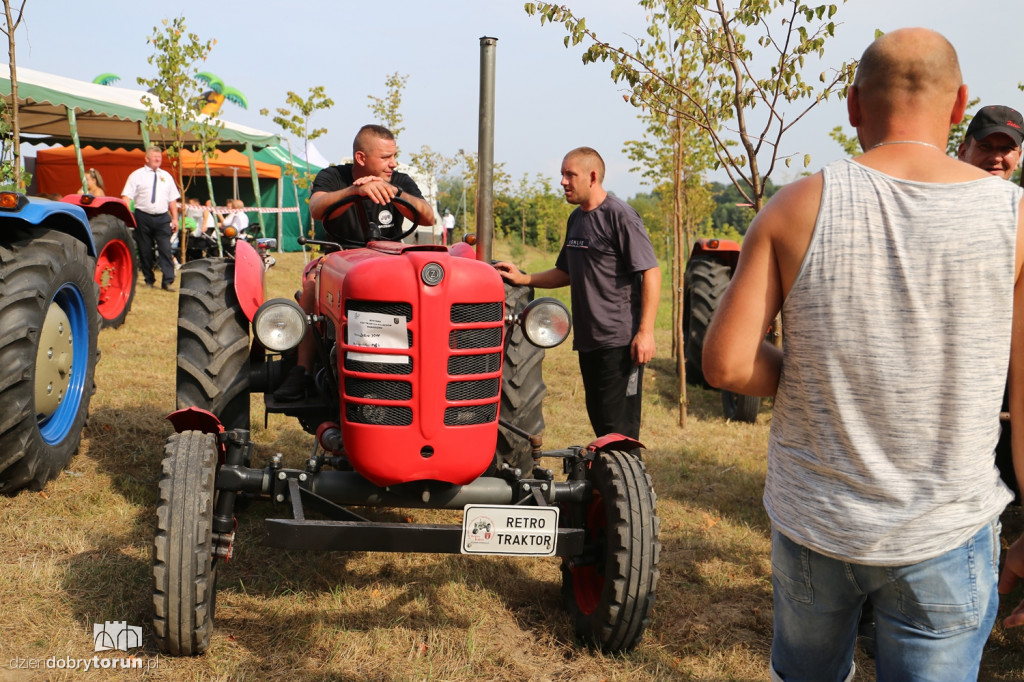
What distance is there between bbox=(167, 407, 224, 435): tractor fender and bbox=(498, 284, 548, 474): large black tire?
1.16m

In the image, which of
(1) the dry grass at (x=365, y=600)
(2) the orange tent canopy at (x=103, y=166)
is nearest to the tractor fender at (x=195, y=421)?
(1) the dry grass at (x=365, y=600)

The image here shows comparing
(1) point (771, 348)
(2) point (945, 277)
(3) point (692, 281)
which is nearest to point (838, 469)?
(1) point (771, 348)

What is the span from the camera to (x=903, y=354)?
4.66 ft

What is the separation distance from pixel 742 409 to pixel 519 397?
3.52m

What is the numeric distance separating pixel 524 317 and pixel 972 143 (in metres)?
2.22

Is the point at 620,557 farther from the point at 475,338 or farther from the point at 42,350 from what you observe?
the point at 42,350

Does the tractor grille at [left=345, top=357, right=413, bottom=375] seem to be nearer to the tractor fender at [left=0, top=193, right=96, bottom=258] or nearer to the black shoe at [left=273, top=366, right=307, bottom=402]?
the black shoe at [left=273, top=366, right=307, bottom=402]

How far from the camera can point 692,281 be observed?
741 centimetres

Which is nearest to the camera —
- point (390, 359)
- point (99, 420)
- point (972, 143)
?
point (390, 359)

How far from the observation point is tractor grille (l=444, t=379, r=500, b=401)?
296 centimetres

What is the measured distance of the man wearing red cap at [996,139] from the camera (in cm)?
375

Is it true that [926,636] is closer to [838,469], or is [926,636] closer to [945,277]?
[838,469]

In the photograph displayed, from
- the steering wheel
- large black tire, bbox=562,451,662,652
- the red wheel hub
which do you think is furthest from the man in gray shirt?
the red wheel hub

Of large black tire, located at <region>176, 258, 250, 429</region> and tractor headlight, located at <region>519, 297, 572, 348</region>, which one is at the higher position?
tractor headlight, located at <region>519, 297, 572, 348</region>
